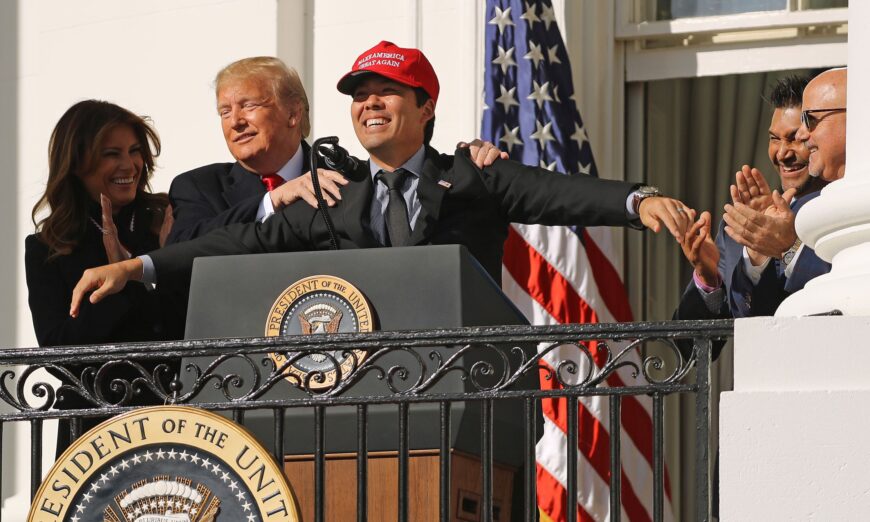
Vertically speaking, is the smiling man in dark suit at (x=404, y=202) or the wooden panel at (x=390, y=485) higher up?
the smiling man in dark suit at (x=404, y=202)

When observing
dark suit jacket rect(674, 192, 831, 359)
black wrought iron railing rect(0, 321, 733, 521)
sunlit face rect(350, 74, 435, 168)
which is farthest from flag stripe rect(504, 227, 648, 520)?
black wrought iron railing rect(0, 321, 733, 521)

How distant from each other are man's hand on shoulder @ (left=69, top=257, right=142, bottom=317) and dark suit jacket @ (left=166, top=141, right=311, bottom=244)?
0.45m

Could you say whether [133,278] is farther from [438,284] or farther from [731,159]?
[731,159]

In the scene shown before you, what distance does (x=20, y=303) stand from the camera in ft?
27.9

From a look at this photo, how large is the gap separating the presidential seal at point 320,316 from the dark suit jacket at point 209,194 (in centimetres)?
101

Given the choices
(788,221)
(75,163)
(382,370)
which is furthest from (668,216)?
(75,163)

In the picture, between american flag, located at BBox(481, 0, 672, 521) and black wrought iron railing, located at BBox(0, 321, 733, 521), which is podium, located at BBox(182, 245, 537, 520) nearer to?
black wrought iron railing, located at BBox(0, 321, 733, 521)

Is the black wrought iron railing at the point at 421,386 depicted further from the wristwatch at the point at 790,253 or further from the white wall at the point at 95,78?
the white wall at the point at 95,78

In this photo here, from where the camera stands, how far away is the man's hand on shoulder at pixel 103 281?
502 centimetres

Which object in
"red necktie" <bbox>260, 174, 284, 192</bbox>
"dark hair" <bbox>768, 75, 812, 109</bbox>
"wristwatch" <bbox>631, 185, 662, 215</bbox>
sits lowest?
"wristwatch" <bbox>631, 185, 662, 215</bbox>

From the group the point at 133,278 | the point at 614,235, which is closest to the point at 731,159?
the point at 614,235

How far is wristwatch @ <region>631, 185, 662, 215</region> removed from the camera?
4914 mm

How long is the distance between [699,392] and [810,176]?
149 cm

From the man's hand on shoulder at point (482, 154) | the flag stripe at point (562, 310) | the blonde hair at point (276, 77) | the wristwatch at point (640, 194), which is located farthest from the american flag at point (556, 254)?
the wristwatch at point (640, 194)
